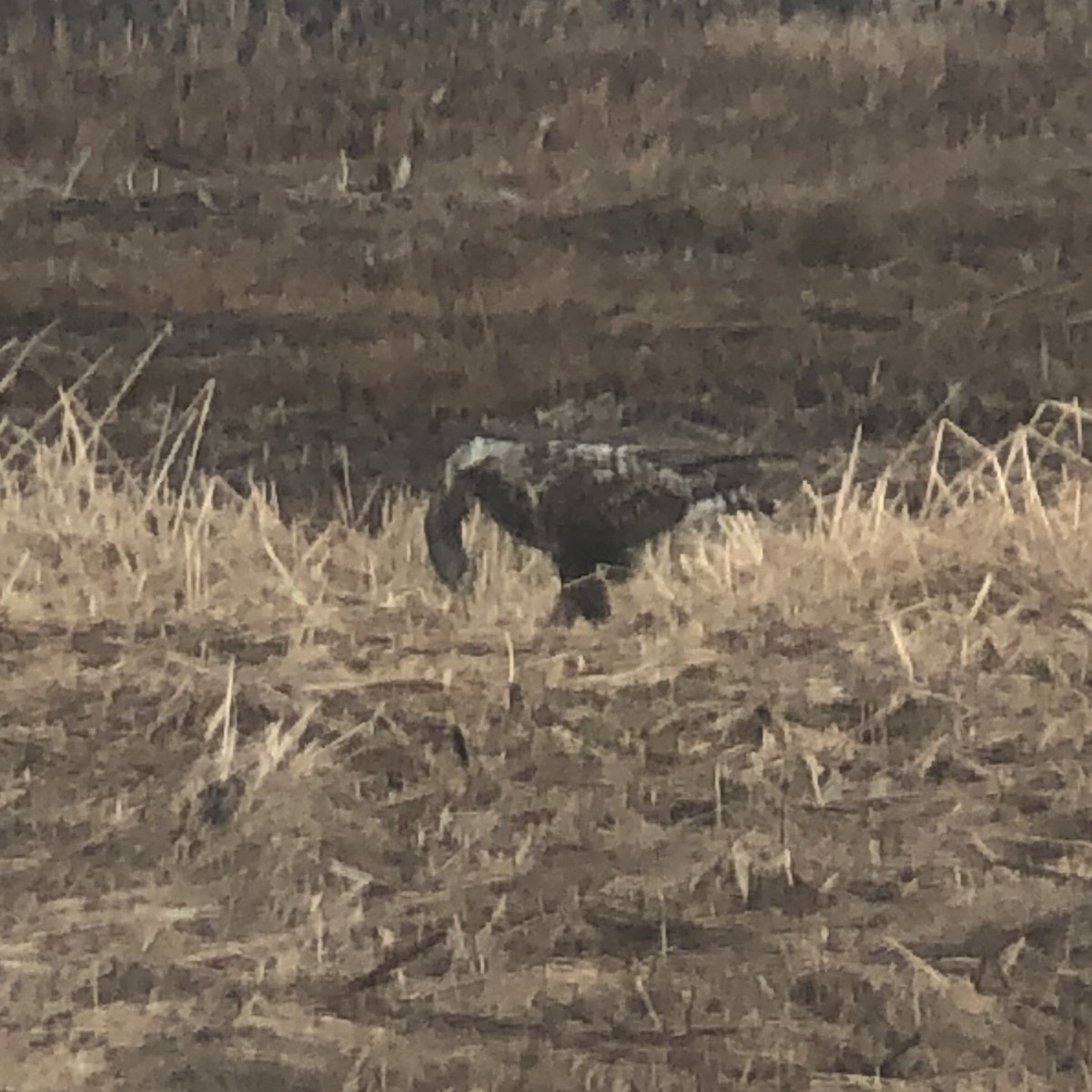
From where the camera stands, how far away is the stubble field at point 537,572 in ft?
3.38

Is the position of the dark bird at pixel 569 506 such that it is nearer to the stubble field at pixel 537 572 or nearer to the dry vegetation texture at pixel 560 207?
the stubble field at pixel 537 572

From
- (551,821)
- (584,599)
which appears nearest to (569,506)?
(584,599)

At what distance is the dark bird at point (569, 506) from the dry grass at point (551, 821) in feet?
0.09

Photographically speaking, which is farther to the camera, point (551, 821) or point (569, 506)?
point (569, 506)

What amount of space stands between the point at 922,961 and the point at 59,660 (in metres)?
0.68

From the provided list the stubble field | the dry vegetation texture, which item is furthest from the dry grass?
the dry vegetation texture

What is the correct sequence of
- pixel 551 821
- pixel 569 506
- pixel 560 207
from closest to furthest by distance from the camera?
pixel 551 821, pixel 569 506, pixel 560 207

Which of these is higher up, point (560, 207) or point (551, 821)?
point (560, 207)

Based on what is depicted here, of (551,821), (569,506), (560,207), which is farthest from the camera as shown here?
(560,207)

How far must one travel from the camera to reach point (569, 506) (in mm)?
1256

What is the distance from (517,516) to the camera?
1.27 meters

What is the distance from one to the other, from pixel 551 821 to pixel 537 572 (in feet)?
0.90

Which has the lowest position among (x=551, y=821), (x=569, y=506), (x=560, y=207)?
(x=551, y=821)

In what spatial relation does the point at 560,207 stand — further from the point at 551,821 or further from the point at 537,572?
the point at 551,821
